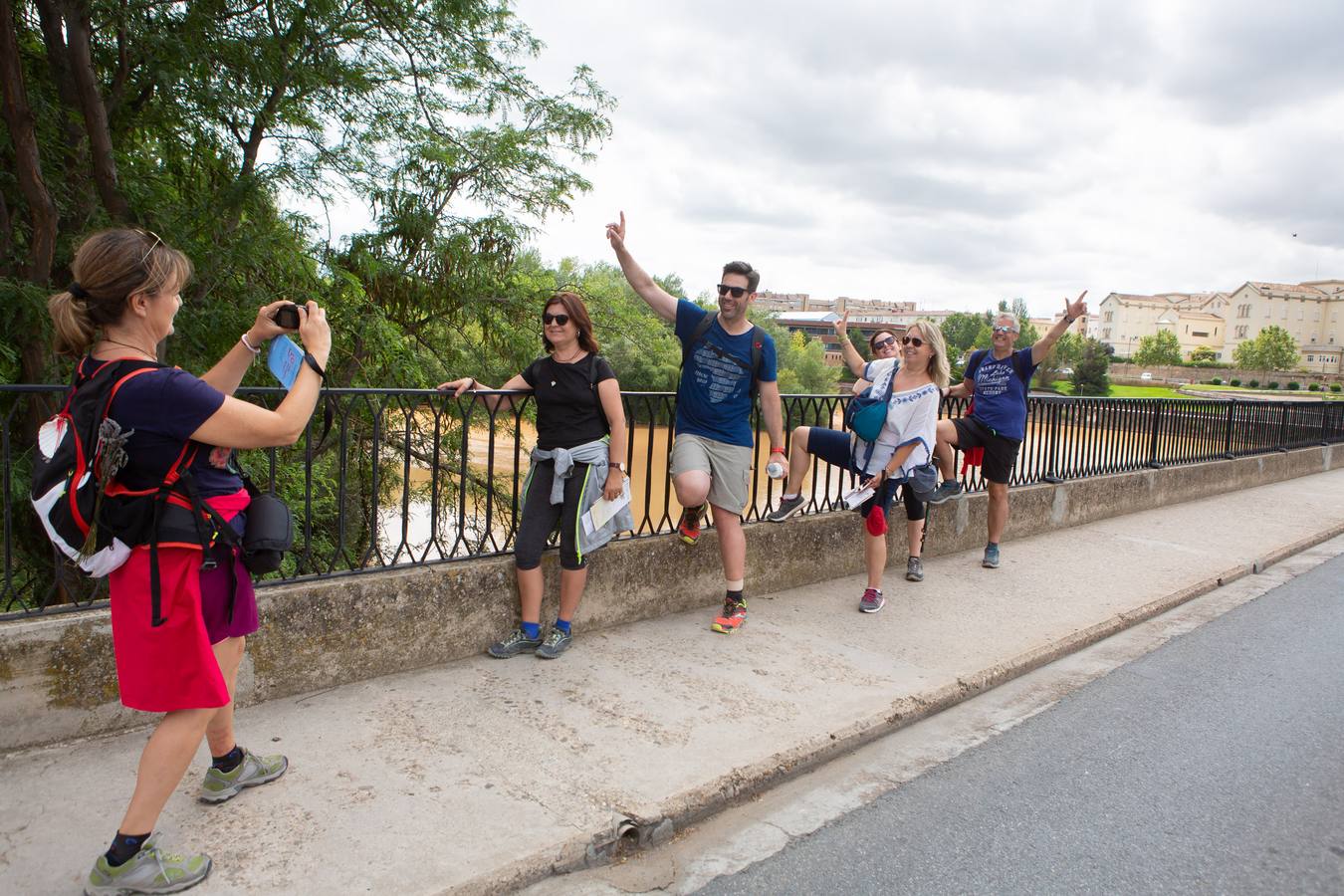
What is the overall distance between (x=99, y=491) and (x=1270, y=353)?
136 metres

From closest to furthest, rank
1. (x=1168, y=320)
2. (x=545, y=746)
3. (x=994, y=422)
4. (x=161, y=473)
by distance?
(x=161, y=473)
(x=545, y=746)
(x=994, y=422)
(x=1168, y=320)

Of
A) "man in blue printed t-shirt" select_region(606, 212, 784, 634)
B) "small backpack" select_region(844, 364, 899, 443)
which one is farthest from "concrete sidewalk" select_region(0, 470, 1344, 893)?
"small backpack" select_region(844, 364, 899, 443)

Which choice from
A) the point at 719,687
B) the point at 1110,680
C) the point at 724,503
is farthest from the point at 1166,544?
the point at 719,687

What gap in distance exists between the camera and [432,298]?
37.8 feet

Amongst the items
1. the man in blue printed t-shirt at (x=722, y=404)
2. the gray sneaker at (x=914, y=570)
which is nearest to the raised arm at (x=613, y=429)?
the man in blue printed t-shirt at (x=722, y=404)

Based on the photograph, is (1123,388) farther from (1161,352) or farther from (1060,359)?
(1161,352)

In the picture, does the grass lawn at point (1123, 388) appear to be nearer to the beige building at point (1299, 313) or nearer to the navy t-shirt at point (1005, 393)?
the beige building at point (1299, 313)

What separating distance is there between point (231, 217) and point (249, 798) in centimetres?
644

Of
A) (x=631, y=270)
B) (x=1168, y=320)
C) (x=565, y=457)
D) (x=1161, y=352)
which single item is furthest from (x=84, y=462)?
(x=1168, y=320)

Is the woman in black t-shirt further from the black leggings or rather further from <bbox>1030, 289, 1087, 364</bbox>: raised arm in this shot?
<bbox>1030, 289, 1087, 364</bbox>: raised arm

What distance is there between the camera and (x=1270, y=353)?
114 meters

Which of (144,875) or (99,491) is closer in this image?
(99,491)

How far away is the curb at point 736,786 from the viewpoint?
2.86 meters

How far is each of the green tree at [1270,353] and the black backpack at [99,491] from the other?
133301mm
